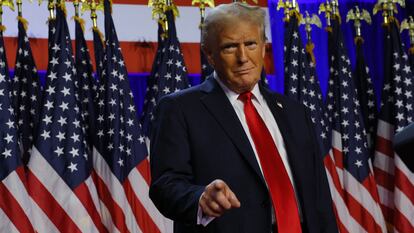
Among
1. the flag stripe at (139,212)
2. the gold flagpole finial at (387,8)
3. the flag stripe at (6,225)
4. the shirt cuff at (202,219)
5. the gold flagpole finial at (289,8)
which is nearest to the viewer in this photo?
the shirt cuff at (202,219)

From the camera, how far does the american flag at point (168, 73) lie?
185 inches

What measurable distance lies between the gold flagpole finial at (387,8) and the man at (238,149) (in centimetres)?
349

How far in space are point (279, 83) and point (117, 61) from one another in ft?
4.55

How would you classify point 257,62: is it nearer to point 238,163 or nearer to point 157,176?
point 238,163

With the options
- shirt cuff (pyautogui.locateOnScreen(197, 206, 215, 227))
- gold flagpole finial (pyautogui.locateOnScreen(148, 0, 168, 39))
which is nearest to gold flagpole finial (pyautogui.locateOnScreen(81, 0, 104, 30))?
gold flagpole finial (pyautogui.locateOnScreen(148, 0, 168, 39))

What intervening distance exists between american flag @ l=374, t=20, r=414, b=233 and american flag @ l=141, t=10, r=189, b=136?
62.1 inches

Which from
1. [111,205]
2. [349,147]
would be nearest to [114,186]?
[111,205]

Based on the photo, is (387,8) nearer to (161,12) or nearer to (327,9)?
(327,9)

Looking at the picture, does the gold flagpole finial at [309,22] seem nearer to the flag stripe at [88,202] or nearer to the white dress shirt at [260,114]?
the flag stripe at [88,202]

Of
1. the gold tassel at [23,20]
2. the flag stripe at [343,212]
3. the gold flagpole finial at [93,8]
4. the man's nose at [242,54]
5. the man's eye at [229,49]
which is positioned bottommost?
the flag stripe at [343,212]

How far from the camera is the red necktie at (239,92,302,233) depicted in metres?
1.84

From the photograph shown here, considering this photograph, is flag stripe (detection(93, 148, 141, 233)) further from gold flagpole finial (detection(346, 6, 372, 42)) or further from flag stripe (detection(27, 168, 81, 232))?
gold flagpole finial (detection(346, 6, 372, 42))

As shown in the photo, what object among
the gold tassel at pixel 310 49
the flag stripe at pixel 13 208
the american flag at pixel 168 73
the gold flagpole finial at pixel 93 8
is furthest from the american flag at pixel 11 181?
the gold tassel at pixel 310 49

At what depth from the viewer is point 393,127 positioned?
16.9 feet
